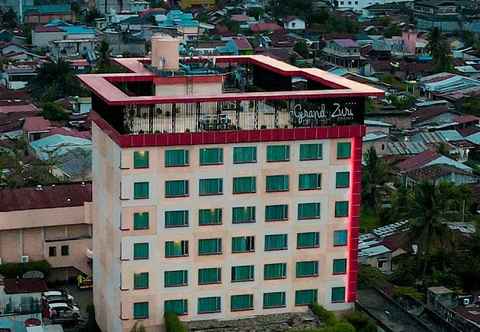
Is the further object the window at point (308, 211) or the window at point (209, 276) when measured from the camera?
the window at point (308, 211)

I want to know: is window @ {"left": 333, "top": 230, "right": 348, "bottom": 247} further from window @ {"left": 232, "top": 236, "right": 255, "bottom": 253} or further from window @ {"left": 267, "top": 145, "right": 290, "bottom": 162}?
window @ {"left": 267, "top": 145, "right": 290, "bottom": 162}

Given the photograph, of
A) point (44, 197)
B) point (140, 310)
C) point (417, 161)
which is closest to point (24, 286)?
point (44, 197)

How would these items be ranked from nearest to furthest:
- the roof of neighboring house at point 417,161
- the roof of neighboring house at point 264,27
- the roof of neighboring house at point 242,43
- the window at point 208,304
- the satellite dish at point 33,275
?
the window at point 208,304 < the satellite dish at point 33,275 < the roof of neighboring house at point 417,161 < the roof of neighboring house at point 242,43 < the roof of neighboring house at point 264,27

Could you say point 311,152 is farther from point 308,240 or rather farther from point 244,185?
point 308,240

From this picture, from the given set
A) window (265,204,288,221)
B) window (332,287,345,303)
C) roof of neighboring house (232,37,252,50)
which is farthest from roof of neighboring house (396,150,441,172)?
roof of neighboring house (232,37,252,50)

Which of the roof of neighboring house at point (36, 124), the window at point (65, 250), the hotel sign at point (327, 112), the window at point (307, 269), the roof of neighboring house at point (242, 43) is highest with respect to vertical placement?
the hotel sign at point (327, 112)

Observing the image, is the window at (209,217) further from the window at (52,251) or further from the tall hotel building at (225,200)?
the window at (52,251)

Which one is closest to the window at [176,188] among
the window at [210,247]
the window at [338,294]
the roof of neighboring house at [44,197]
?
the window at [210,247]
